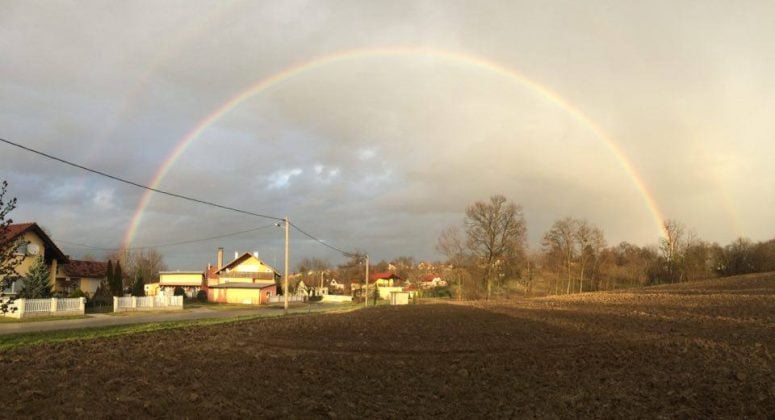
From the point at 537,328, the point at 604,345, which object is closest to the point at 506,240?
the point at 537,328

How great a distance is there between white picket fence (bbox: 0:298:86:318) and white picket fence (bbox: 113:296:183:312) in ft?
18.5

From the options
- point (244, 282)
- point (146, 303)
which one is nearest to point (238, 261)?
point (244, 282)

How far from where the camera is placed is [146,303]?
51.1m

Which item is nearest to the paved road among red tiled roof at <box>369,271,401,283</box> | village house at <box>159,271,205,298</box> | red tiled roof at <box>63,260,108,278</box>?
red tiled roof at <box>63,260,108,278</box>

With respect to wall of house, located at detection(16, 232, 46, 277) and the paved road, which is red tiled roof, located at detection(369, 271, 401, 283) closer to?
the paved road

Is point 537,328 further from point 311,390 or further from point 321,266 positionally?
point 321,266

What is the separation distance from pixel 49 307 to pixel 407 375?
35456mm

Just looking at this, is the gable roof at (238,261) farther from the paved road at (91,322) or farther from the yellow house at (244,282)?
the paved road at (91,322)

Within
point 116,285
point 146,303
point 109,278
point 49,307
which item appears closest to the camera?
point 49,307

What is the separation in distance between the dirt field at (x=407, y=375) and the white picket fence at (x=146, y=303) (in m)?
29.0

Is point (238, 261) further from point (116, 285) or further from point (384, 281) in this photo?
point (384, 281)

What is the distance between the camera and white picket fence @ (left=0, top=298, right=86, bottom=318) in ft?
118

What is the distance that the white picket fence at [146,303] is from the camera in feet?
156

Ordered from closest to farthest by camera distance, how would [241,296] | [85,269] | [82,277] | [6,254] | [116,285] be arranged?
1. [6,254]
2. [116,285]
3. [82,277]
4. [85,269]
5. [241,296]
